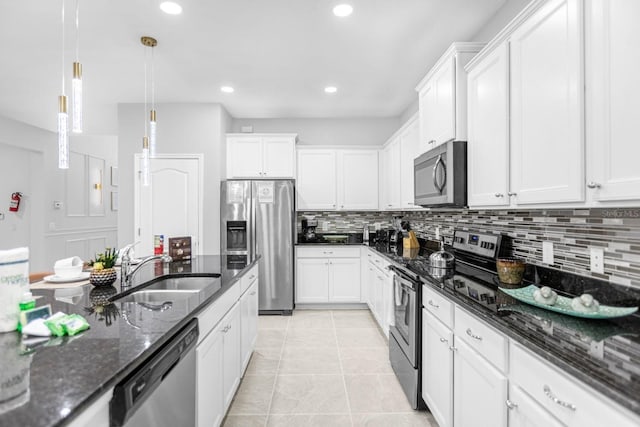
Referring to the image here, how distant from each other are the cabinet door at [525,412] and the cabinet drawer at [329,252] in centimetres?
324

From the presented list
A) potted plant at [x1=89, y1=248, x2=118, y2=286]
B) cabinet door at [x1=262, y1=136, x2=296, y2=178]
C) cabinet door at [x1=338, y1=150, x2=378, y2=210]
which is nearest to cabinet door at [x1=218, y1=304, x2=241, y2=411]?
potted plant at [x1=89, y1=248, x2=118, y2=286]

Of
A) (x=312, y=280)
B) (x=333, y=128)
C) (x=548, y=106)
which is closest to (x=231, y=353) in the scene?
(x=548, y=106)

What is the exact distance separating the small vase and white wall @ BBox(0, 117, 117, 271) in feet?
15.8

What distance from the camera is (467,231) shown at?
2650mm

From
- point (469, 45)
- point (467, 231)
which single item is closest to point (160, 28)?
point (469, 45)

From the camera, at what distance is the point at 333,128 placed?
500cm

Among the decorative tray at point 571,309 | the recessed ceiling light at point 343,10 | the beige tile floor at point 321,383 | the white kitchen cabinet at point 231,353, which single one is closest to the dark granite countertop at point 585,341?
the decorative tray at point 571,309

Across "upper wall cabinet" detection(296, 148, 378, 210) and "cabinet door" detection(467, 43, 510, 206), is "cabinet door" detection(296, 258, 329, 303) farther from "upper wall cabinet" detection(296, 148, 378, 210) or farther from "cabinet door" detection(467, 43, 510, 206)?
"cabinet door" detection(467, 43, 510, 206)

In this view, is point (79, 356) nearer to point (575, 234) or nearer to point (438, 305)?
point (438, 305)

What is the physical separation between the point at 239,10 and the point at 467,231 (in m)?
2.44

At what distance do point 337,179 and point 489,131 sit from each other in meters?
2.87

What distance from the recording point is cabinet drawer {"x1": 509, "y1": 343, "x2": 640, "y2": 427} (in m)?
0.82

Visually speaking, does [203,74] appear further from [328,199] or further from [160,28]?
[328,199]

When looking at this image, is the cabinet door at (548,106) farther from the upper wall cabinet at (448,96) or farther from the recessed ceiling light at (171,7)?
the recessed ceiling light at (171,7)
